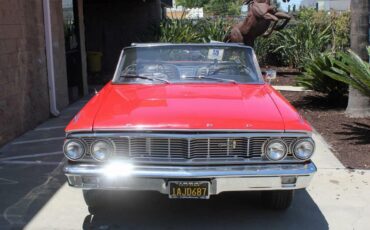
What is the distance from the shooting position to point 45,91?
9422mm

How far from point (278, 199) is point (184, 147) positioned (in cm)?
119

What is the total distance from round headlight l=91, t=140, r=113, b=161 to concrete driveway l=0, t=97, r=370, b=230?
2.53 ft

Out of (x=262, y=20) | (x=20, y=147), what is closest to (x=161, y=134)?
(x=20, y=147)

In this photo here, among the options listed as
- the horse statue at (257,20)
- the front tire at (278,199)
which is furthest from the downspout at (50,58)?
the horse statue at (257,20)

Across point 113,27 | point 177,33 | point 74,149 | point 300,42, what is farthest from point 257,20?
point 74,149

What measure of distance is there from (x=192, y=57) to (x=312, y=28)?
13.8 metres

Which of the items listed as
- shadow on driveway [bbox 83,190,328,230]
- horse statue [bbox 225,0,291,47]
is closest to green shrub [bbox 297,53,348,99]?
horse statue [bbox 225,0,291,47]

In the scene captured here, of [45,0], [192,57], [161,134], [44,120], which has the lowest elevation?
[44,120]

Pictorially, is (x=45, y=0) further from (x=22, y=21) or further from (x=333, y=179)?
(x=333, y=179)

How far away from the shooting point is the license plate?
4184 millimetres

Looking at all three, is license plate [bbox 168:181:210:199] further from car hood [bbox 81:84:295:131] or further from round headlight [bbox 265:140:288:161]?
round headlight [bbox 265:140:288:161]

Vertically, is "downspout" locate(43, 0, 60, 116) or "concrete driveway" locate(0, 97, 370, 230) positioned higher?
"downspout" locate(43, 0, 60, 116)

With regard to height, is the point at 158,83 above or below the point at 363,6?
below

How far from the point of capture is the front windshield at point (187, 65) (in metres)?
5.56
